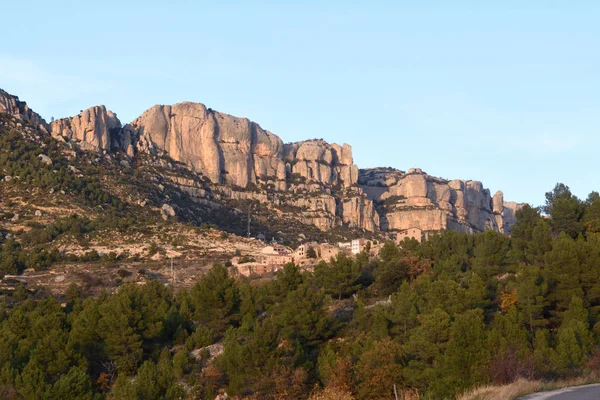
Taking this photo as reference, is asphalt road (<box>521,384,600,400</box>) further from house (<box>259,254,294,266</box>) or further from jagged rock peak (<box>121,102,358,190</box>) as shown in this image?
jagged rock peak (<box>121,102,358,190</box>)

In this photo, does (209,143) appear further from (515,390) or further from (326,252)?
(515,390)

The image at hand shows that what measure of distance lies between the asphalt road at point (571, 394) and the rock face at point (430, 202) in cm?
9020

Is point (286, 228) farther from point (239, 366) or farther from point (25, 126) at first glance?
point (239, 366)

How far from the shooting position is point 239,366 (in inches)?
1246

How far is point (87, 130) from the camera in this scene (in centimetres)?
9325

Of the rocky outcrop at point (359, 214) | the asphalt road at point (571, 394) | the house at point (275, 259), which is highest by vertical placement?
the rocky outcrop at point (359, 214)

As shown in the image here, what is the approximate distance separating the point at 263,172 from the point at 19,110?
3524cm

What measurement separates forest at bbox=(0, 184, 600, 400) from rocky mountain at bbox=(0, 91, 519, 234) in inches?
1854

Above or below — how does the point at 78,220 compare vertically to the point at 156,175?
below

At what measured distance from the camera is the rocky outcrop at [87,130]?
92625 mm

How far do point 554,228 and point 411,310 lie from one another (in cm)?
2146

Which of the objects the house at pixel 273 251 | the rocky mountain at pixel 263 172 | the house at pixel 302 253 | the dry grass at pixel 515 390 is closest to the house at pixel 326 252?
the house at pixel 302 253

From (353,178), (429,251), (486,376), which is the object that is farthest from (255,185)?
(486,376)

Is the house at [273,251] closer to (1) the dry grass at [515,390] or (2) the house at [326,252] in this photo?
(2) the house at [326,252]
